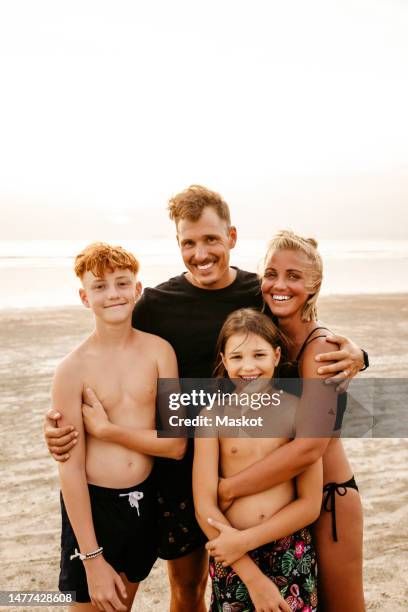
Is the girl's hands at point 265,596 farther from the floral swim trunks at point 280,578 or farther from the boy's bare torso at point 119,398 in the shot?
the boy's bare torso at point 119,398

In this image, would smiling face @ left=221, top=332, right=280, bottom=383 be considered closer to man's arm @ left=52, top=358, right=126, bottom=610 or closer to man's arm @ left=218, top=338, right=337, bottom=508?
man's arm @ left=218, top=338, right=337, bottom=508

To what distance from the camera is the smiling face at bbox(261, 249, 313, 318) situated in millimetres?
2719

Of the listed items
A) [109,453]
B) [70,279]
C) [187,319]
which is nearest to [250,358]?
[187,319]

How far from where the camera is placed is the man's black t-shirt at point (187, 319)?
2812 mm

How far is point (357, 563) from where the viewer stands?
8.73ft

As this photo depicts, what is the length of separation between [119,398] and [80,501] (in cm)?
50

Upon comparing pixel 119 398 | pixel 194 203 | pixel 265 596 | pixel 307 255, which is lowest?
pixel 265 596

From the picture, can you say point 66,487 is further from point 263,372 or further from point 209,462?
point 263,372

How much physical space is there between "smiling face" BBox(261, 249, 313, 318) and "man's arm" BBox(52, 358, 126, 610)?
1.06 m

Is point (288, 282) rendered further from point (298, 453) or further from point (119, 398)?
point (119, 398)

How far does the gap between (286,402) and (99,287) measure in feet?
3.48

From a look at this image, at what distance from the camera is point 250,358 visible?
258cm

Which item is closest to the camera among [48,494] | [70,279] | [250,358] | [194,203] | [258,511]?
[258,511]

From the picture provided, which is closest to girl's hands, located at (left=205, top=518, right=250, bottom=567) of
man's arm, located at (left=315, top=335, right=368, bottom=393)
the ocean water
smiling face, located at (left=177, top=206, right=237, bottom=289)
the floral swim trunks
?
the floral swim trunks
